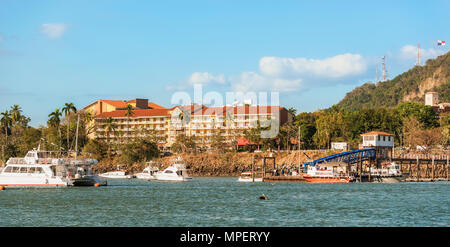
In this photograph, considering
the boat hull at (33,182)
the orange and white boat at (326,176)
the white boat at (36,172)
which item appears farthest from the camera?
the orange and white boat at (326,176)

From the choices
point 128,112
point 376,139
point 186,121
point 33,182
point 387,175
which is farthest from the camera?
point 128,112

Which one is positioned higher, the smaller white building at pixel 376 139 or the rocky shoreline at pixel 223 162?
the smaller white building at pixel 376 139

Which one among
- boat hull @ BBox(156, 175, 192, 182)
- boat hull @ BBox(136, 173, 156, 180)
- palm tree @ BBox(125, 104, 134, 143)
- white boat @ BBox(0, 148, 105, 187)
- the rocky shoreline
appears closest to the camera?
white boat @ BBox(0, 148, 105, 187)

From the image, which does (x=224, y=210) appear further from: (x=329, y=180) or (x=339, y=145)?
(x=339, y=145)

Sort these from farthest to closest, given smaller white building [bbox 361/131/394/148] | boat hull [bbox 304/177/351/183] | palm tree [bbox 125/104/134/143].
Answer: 1. palm tree [bbox 125/104/134/143]
2. smaller white building [bbox 361/131/394/148]
3. boat hull [bbox 304/177/351/183]

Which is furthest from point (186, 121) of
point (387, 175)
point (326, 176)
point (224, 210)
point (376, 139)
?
point (224, 210)

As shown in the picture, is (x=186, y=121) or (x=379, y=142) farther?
(x=186, y=121)

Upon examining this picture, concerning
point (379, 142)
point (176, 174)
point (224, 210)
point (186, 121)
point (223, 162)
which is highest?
point (186, 121)

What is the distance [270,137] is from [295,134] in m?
6.80

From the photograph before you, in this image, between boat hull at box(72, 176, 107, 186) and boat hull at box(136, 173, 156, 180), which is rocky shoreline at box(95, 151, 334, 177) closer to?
boat hull at box(136, 173, 156, 180)

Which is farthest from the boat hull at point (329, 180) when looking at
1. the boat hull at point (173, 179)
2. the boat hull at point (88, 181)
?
the boat hull at point (88, 181)

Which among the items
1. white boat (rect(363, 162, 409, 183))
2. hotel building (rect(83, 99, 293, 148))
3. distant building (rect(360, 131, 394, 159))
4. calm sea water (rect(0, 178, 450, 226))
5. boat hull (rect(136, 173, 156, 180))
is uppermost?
hotel building (rect(83, 99, 293, 148))

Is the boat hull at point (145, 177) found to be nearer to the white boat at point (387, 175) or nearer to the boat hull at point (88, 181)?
the boat hull at point (88, 181)

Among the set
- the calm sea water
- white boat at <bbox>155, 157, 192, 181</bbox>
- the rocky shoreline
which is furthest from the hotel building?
the calm sea water
